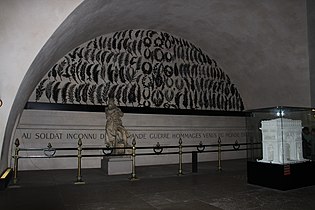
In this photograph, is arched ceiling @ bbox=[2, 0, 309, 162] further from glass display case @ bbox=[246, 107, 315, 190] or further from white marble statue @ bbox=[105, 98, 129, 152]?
glass display case @ bbox=[246, 107, 315, 190]

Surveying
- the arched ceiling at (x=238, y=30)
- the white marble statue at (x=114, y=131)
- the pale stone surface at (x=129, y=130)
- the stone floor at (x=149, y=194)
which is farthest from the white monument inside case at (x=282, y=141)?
the pale stone surface at (x=129, y=130)

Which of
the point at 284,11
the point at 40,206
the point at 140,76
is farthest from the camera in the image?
the point at 140,76

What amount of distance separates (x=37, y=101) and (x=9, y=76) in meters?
4.11

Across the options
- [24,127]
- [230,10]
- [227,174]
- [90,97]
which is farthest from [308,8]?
[24,127]

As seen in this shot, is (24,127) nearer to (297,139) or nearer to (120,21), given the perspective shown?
(120,21)

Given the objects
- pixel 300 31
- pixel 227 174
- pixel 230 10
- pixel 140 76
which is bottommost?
pixel 227 174

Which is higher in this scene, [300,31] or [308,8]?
[308,8]

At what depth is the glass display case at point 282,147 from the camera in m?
5.56

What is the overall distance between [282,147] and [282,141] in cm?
12

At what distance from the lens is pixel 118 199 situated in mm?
4711

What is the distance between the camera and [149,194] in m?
5.10

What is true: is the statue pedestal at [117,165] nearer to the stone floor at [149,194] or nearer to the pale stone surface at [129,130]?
the stone floor at [149,194]

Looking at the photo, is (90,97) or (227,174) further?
(90,97)

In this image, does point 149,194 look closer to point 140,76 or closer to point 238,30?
point 140,76
